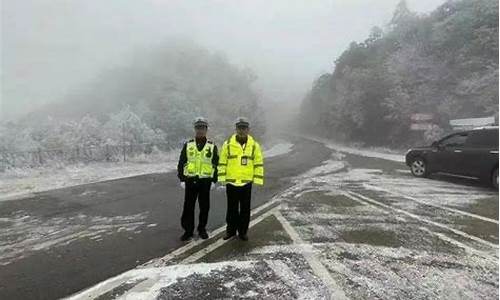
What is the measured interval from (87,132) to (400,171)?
17.7 metres

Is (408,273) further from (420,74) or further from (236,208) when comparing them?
(420,74)

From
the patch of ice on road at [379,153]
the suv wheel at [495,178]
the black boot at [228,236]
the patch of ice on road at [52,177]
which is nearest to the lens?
the black boot at [228,236]

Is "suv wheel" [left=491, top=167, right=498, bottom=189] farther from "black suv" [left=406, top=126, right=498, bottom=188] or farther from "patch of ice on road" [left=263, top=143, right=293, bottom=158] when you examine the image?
"patch of ice on road" [left=263, top=143, right=293, bottom=158]

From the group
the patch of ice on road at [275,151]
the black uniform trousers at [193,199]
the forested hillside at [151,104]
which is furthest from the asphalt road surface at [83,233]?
the patch of ice on road at [275,151]

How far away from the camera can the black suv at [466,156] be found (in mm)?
11798

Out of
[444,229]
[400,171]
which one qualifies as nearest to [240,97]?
[400,171]

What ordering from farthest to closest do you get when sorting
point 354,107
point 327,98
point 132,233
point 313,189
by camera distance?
1. point 327,98
2. point 354,107
3. point 313,189
4. point 132,233

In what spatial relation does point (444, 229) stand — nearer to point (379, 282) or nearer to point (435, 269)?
point (435, 269)

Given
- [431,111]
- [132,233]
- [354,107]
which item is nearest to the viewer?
[132,233]

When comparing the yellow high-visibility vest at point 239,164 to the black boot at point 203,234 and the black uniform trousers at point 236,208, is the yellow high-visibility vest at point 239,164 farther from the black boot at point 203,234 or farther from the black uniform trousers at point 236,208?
the black boot at point 203,234

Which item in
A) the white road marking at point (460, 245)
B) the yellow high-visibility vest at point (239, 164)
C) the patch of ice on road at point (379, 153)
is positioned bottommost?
the patch of ice on road at point (379, 153)

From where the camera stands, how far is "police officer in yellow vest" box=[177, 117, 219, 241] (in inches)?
256

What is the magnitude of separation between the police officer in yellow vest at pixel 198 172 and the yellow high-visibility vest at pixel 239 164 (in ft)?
0.68

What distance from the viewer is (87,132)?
25328 mm
